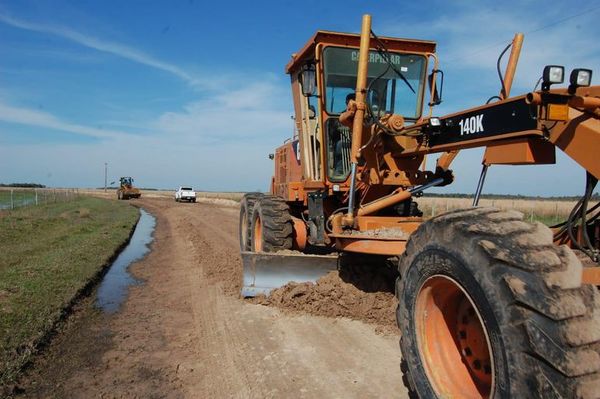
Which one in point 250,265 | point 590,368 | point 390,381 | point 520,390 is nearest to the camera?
point 590,368

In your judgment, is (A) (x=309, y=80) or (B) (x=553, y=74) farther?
(A) (x=309, y=80)

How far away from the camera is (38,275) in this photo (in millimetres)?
8633

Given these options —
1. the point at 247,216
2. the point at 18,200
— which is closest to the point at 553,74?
the point at 247,216

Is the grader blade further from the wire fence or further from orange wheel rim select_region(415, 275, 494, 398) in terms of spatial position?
the wire fence

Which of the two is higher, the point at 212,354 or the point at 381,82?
the point at 381,82

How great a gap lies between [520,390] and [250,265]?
5.07 meters

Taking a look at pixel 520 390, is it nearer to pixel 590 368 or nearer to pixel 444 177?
pixel 590 368

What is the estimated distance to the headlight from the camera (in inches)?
117

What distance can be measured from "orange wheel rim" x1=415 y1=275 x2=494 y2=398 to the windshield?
4240mm

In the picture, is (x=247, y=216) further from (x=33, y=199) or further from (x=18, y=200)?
(x=33, y=199)

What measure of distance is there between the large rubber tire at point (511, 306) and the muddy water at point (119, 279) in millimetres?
5221

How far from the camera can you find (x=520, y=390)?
95.3 inches

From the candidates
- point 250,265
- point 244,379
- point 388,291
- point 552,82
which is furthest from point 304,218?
point 552,82

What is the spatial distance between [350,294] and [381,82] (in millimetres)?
2991
